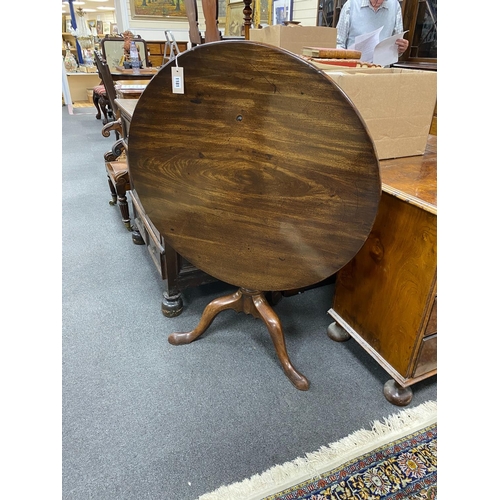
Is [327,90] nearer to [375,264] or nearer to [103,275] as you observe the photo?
[375,264]

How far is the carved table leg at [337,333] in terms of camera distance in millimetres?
1511

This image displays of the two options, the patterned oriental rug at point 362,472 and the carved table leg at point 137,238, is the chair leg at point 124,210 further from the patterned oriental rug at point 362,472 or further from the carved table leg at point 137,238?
the patterned oriental rug at point 362,472

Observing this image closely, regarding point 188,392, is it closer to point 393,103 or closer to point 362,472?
point 362,472

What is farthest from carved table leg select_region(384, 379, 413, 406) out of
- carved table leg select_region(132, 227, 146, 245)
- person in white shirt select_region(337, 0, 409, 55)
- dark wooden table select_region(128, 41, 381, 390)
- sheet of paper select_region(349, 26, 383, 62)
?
person in white shirt select_region(337, 0, 409, 55)

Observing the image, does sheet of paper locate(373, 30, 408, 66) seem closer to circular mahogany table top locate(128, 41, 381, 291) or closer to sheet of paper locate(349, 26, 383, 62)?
sheet of paper locate(349, 26, 383, 62)

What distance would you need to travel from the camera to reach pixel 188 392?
128 centimetres

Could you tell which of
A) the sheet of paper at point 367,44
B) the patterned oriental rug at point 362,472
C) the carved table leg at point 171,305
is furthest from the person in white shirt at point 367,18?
the patterned oriental rug at point 362,472

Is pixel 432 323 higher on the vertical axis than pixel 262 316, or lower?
higher

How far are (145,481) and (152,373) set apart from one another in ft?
1.28

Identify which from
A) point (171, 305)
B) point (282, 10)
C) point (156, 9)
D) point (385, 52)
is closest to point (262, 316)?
point (171, 305)

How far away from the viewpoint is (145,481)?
40.2 inches

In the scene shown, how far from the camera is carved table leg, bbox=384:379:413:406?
4.05ft

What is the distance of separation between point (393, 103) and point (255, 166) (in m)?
0.53

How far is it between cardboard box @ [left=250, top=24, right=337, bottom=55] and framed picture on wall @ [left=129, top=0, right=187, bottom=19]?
18.6 ft
